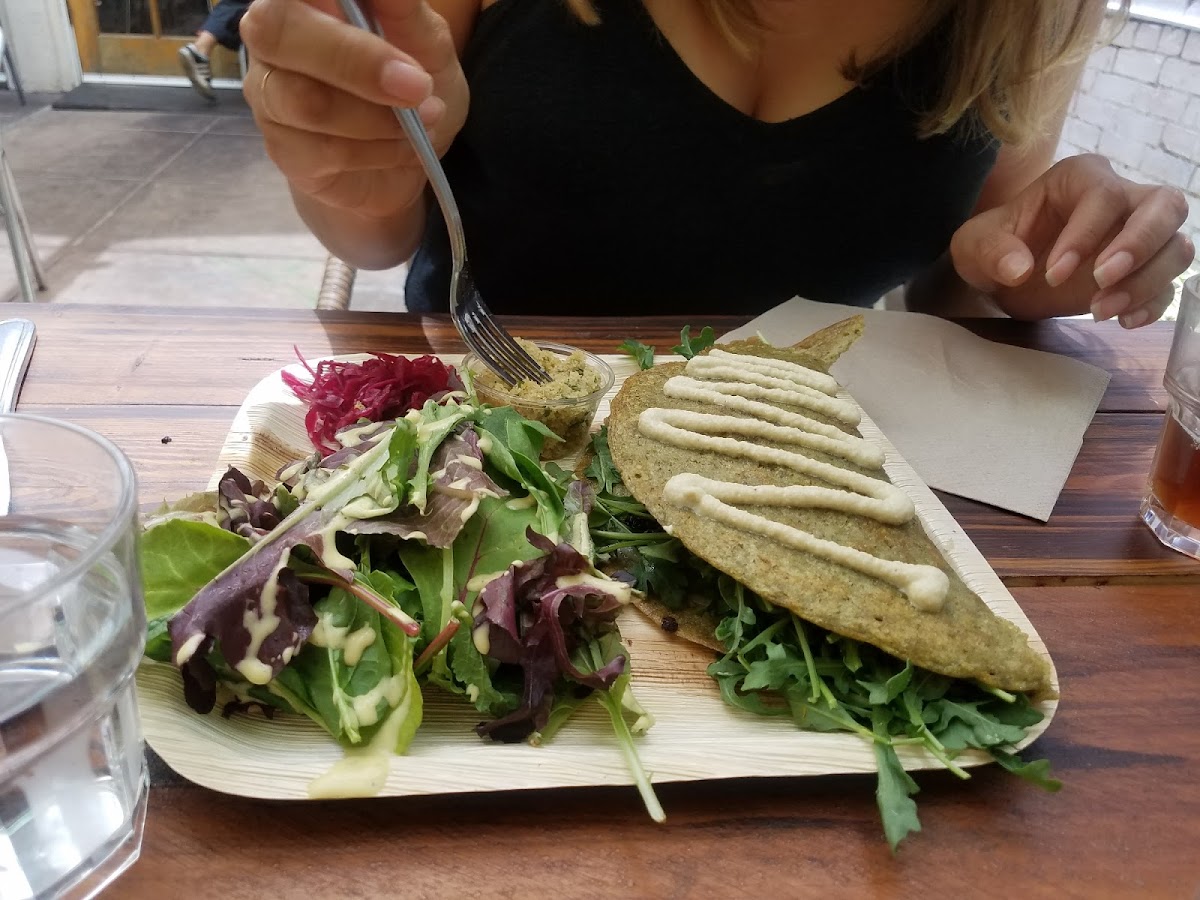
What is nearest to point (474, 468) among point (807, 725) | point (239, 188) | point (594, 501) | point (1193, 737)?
point (594, 501)

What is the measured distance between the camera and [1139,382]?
5.16ft

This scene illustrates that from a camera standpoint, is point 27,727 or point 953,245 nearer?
point 27,727

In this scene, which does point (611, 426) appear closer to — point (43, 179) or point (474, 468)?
point (474, 468)

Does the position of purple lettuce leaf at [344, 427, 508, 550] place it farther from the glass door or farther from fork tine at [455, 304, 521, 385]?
the glass door

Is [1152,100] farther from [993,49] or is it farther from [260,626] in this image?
[260,626]

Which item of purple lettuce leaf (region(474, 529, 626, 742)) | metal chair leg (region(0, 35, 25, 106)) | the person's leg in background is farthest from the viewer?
metal chair leg (region(0, 35, 25, 106))

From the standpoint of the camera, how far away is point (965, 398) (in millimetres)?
1483

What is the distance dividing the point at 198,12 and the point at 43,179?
1.62m

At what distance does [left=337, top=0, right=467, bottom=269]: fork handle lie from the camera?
99cm

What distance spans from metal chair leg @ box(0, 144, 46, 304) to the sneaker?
8.67 feet

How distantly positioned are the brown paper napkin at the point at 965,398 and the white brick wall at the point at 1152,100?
2.36 meters

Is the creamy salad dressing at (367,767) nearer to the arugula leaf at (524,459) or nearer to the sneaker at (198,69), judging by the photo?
the arugula leaf at (524,459)

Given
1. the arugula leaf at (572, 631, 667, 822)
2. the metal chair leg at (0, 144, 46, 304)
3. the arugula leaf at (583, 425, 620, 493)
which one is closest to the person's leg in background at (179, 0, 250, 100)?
the metal chair leg at (0, 144, 46, 304)

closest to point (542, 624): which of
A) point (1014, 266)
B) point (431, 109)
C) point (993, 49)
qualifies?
point (431, 109)
